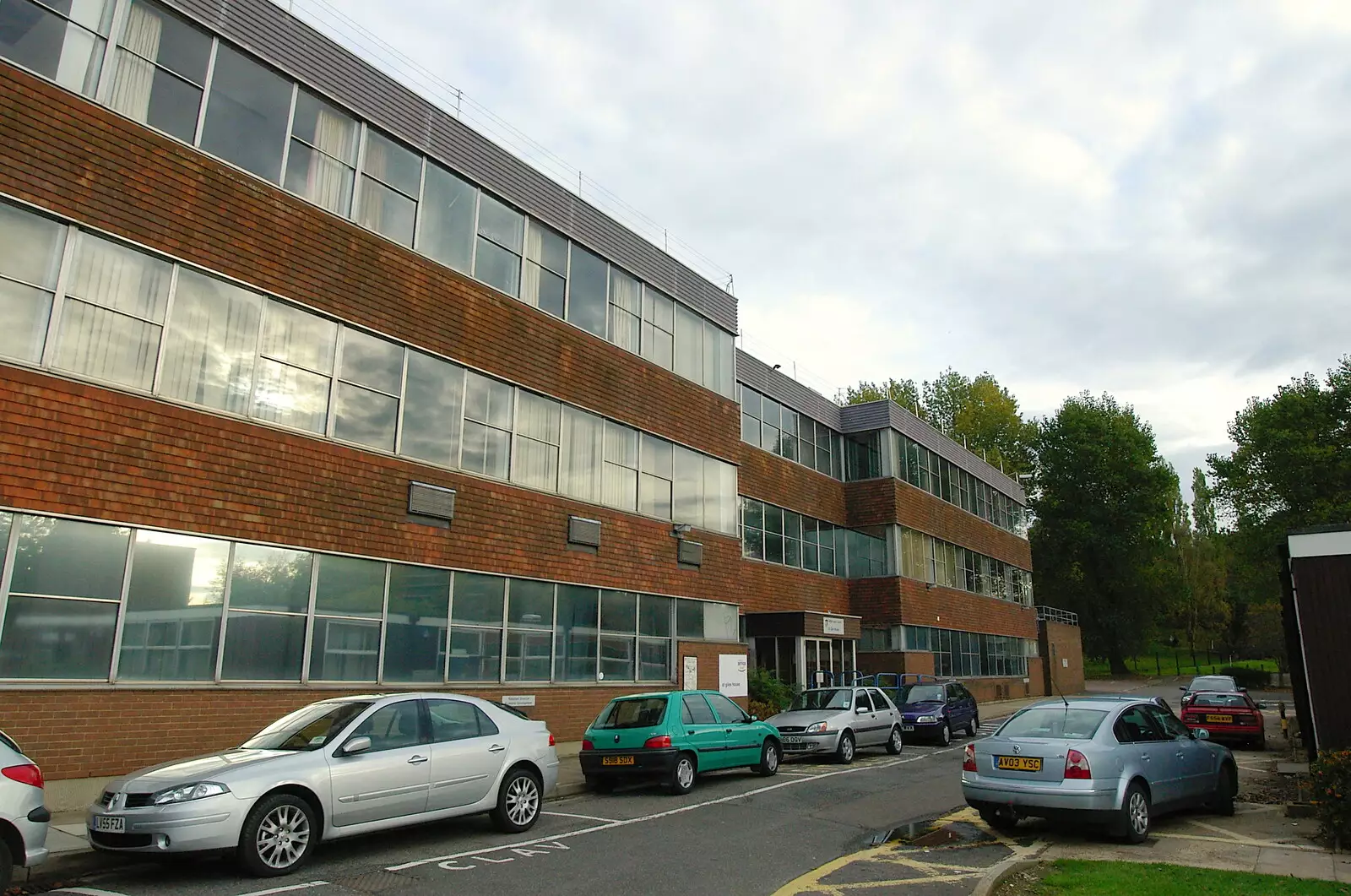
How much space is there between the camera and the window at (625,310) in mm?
21000

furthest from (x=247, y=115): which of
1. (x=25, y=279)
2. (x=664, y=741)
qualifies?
(x=664, y=741)

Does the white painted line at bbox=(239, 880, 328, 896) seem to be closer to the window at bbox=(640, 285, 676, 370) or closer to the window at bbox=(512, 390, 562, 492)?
the window at bbox=(512, 390, 562, 492)

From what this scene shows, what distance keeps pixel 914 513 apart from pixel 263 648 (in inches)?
1082

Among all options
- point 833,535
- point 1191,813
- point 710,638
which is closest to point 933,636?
point 833,535

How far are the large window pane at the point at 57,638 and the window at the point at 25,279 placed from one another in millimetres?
2991

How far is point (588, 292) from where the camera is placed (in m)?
20.4

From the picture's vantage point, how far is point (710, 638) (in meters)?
22.3

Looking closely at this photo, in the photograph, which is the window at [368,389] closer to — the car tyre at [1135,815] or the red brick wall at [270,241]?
the red brick wall at [270,241]

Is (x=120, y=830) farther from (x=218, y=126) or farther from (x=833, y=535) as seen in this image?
(x=833, y=535)

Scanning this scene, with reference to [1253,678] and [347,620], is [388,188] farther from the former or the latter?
[1253,678]

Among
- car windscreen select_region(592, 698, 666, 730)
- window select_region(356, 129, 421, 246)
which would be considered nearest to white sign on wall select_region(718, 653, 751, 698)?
car windscreen select_region(592, 698, 666, 730)

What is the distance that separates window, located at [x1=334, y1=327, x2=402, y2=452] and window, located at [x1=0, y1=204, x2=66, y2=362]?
4161mm

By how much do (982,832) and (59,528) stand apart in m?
11.3

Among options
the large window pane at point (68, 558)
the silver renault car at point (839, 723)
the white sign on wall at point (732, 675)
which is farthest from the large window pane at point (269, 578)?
the white sign on wall at point (732, 675)
